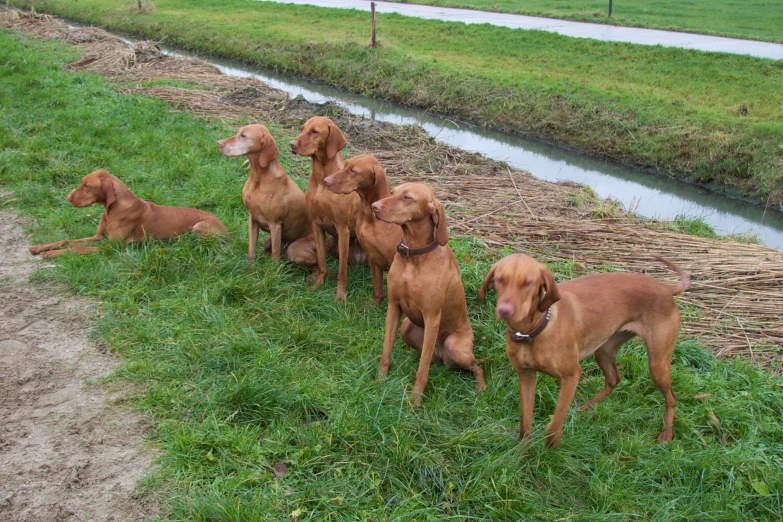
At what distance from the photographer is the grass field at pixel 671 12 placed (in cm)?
2062

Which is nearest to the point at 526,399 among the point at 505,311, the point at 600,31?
the point at 505,311

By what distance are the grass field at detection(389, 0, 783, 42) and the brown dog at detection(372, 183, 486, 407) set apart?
18.7 metres

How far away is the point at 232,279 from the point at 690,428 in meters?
3.50

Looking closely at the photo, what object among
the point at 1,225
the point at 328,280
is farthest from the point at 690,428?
the point at 1,225

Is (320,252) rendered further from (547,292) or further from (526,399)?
(547,292)

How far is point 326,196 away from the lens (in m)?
5.36

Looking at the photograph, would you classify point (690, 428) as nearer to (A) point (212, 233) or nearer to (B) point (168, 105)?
(A) point (212, 233)

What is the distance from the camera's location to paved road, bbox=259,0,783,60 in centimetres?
1689

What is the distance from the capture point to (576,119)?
12195 mm

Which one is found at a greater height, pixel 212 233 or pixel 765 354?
pixel 212 233

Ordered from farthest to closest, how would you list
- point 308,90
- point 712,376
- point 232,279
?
point 308,90 → point 232,279 → point 712,376

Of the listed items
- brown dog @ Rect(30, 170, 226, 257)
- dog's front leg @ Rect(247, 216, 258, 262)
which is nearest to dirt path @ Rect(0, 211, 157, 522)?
brown dog @ Rect(30, 170, 226, 257)

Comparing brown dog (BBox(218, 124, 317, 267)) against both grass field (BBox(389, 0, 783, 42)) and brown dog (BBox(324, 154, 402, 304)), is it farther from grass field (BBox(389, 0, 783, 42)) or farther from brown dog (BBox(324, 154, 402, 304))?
grass field (BBox(389, 0, 783, 42))

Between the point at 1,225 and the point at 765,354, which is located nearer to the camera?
the point at 765,354
